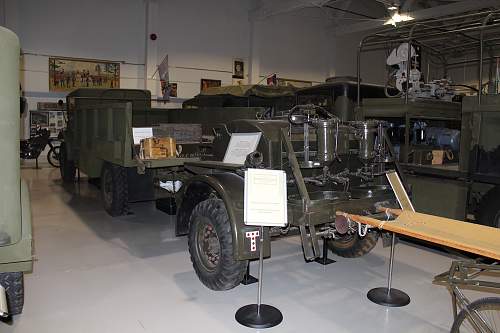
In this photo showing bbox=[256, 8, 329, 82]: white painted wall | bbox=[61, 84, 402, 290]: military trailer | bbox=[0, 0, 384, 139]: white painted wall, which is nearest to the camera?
bbox=[61, 84, 402, 290]: military trailer

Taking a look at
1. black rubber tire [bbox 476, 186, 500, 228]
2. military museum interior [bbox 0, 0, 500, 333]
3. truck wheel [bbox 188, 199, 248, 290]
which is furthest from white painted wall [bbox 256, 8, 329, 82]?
truck wheel [bbox 188, 199, 248, 290]

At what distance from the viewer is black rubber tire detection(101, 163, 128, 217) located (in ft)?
20.8

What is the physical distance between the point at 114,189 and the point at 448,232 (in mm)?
4855

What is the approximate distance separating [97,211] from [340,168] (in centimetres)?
420

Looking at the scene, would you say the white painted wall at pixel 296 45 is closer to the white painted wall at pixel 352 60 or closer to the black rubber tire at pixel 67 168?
the white painted wall at pixel 352 60

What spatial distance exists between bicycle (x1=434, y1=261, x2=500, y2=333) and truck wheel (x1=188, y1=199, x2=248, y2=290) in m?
1.60

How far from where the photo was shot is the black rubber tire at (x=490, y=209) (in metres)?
4.86

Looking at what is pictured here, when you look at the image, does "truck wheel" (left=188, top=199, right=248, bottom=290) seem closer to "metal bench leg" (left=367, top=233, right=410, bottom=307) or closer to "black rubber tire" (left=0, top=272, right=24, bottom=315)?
"metal bench leg" (left=367, top=233, right=410, bottom=307)

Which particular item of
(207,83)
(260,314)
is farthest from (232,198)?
(207,83)

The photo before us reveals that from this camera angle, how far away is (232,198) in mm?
3648

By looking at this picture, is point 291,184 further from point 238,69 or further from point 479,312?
point 238,69

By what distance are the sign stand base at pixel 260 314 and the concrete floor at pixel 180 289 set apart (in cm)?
6

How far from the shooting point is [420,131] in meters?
7.24

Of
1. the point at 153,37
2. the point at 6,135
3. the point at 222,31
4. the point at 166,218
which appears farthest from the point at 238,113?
the point at 222,31
